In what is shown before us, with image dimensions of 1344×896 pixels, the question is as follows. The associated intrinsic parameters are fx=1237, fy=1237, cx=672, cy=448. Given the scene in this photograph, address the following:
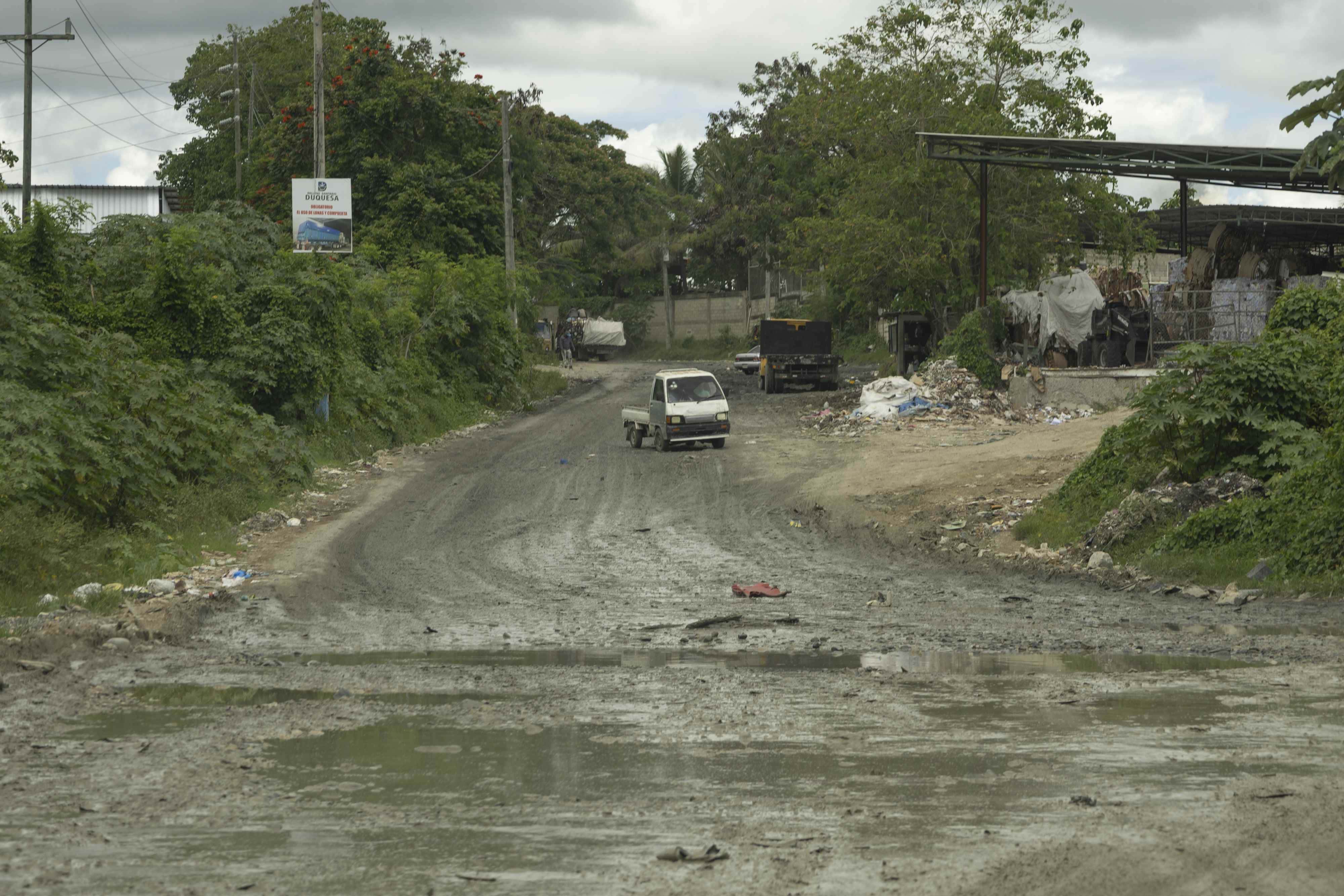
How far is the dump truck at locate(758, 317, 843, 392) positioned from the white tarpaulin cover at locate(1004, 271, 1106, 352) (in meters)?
9.17

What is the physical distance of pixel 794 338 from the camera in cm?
4172

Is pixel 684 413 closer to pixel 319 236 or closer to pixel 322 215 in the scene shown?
pixel 319 236

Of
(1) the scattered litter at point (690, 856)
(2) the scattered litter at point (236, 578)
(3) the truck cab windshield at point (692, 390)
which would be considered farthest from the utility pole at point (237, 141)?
(1) the scattered litter at point (690, 856)

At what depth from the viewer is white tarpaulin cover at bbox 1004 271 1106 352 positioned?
103 feet

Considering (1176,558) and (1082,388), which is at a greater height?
(1082,388)

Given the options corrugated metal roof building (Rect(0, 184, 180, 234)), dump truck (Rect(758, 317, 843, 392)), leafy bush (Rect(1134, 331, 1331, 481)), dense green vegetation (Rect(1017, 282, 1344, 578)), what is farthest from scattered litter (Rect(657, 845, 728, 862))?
corrugated metal roof building (Rect(0, 184, 180, 234))

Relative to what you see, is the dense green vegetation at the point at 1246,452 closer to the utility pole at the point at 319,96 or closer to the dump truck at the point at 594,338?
the utility pole at the point at 319,96

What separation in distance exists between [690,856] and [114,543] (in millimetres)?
10555

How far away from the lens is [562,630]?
10812 millimetres

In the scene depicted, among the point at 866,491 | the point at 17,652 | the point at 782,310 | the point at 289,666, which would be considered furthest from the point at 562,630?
the point at 782,310

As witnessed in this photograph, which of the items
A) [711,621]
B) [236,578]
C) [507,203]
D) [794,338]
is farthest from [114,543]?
[794,338]

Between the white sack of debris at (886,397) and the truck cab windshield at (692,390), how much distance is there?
15.6ft

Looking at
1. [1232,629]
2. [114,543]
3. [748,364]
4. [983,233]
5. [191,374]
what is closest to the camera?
[1232,629]

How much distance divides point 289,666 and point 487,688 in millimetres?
1844
